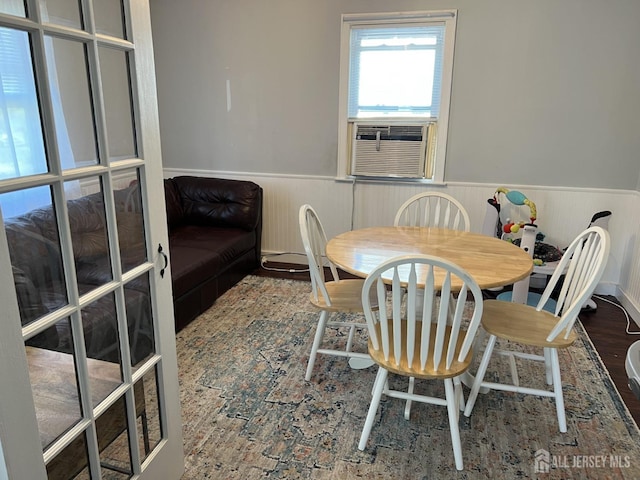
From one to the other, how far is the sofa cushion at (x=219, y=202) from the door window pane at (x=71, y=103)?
2.73 metres

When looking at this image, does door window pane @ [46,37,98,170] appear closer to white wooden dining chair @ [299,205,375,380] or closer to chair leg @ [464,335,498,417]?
white wooden dining chair @ [299,205,375,380]

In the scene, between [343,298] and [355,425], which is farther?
[343,298]

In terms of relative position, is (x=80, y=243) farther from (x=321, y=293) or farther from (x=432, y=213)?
(x=432, y=213)

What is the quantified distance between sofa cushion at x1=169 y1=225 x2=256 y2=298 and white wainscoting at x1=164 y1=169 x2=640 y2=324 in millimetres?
504

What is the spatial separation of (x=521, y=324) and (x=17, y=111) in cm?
208

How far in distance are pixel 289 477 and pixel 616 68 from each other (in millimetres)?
3607

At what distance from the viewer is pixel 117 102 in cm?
124

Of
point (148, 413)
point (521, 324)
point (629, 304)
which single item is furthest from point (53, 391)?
point (629, 304)

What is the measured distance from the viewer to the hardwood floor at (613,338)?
7.66ft

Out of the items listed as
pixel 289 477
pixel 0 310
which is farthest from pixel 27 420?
pixel 289 477

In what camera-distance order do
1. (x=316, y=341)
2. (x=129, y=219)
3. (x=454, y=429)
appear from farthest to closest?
(x=316, y=341) → (x=454, y=429) → (x=129, y=219)

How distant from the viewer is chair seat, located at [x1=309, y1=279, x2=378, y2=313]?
2.24 meters

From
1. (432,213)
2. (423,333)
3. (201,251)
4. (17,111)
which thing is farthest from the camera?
(432,213)

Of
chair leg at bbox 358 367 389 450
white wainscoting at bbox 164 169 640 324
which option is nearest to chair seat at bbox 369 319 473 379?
chair leg at bbox 358 367 389 450
